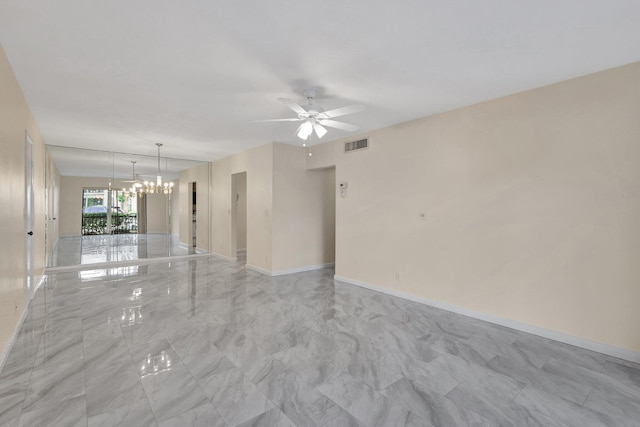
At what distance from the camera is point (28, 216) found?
12.6ft

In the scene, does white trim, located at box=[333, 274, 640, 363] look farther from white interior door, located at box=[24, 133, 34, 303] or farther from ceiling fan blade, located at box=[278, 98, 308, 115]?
white interior door, located at box=[24, 133, 34, 303]

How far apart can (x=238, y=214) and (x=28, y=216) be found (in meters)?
5.19

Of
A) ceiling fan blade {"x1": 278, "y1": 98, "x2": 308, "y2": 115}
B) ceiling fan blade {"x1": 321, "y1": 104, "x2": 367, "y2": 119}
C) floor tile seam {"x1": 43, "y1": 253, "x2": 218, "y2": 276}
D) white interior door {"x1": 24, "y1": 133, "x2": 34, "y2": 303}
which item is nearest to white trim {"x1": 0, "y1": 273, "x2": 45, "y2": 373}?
white interior door {"x1": 24, "y1": 133, "x2": 34, "y2": 303}

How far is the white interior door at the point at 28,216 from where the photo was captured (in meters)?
3.70

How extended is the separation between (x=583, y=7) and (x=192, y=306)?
5081mm

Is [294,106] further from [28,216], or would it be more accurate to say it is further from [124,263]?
[124,263]

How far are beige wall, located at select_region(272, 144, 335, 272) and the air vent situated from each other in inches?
51.2

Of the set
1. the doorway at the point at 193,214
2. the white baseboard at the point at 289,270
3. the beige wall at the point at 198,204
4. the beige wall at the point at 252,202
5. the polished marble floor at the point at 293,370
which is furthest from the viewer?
the doorway at the point at 193,214

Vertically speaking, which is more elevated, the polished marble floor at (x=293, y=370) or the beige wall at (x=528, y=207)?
the beige wall at (x=528, y=207)

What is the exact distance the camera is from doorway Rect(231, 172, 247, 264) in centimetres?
779

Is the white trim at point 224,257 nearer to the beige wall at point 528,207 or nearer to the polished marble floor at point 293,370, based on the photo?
the polished marble floor at point 293,370

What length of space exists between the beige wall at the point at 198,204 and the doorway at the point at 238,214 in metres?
0.91

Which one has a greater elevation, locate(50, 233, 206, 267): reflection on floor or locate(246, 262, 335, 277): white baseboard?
locate(50, 233, 206, 267): reflection on floor

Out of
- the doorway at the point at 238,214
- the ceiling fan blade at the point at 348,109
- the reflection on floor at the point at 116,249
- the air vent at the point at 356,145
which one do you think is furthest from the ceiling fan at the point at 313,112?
the reflection on floor at the point at 116,249
